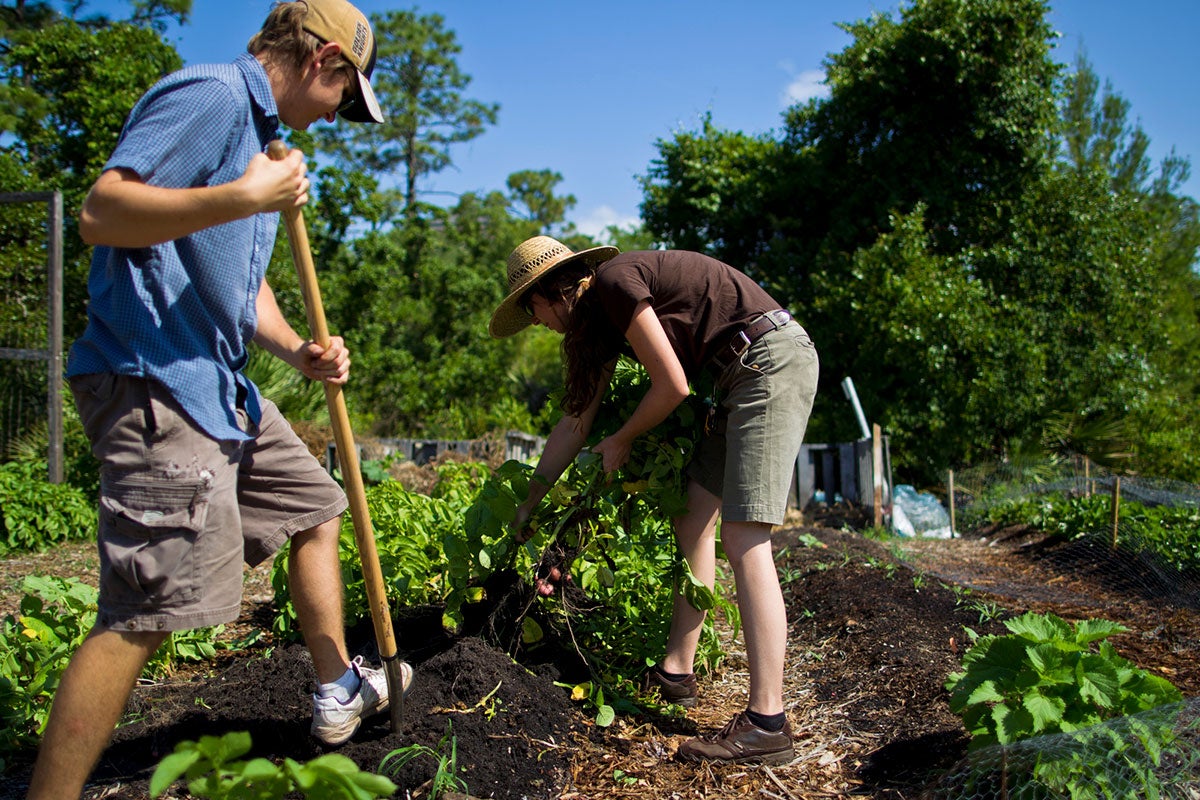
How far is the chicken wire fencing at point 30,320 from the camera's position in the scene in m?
6.34

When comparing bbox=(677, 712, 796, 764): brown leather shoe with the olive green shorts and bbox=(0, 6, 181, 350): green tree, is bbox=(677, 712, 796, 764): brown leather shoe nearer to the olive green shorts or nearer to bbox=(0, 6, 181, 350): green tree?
the olive green shorts

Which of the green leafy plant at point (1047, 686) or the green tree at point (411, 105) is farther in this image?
the green tree at point (411, 105)

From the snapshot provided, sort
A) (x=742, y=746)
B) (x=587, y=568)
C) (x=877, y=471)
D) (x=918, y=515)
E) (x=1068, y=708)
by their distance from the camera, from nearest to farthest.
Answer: (x=1068, y=708)
(x=742, y=746)
(x=587, y=568)
(x=877, y=471)
(x=918, y=515)

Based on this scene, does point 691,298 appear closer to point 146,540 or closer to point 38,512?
point 146,540

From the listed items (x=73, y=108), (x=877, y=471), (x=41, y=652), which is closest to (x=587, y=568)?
(x=41, y=652)

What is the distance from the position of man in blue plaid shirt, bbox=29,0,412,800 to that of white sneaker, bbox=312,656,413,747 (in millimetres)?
468

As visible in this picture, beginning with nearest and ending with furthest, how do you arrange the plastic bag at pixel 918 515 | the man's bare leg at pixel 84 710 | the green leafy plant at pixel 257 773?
1. the green leafy plant at pixel 257 773
2. the man's bare leg at pixel 84 710
3. the plastic bag at pixel 918 515

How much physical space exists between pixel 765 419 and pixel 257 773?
163 centimetres

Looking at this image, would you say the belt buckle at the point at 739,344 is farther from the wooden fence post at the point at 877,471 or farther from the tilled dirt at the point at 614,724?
the wooden fence post at the point at 877,471

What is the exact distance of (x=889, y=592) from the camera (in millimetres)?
4117

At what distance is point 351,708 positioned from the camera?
2.23 m

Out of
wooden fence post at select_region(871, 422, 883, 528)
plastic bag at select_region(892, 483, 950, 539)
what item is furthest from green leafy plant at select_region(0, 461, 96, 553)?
plastic bag at select_region(892, 483, 950, 539)

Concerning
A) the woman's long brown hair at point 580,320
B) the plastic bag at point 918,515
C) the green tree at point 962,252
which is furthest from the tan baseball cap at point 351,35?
the green tree at point 962,252

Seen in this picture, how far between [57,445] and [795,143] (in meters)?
9.85
